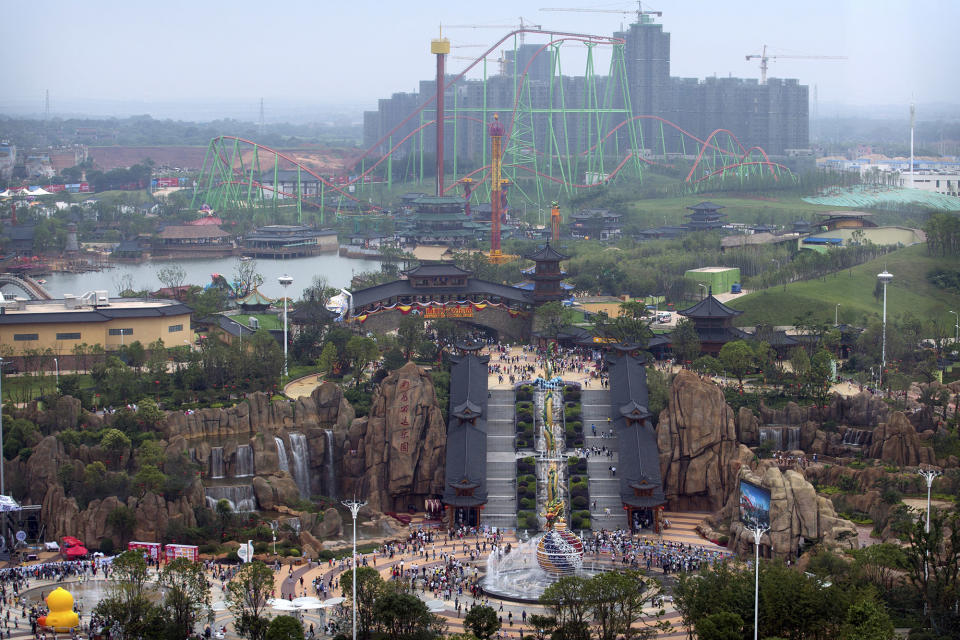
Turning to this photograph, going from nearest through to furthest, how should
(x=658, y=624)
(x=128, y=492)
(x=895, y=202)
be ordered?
(x=658, y=624)
(x=128, y=492)
(x=895, y=202)

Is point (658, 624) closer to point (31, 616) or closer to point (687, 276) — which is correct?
point (31, 616)

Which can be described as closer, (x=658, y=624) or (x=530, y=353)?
(x=658, y=624)

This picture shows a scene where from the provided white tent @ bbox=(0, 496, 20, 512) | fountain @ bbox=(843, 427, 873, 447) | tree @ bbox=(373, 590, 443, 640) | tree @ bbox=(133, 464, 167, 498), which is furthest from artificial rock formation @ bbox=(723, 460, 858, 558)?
white tent @ bbox=(0, 496, 20, 512)

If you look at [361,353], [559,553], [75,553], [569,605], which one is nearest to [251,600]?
[569,605]

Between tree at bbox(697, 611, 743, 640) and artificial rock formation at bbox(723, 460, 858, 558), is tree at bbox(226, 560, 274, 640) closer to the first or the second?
tree at bbox(697, 611, 743, 640)

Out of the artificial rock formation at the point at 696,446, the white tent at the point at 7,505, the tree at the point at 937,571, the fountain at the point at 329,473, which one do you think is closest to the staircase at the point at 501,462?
the artificial rock formation at the point at 696,446

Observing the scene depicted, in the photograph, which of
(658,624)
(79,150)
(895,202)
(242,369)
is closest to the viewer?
(658,624)

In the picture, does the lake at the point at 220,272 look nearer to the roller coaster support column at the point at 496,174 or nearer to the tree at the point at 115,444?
the roller coaster support column at the point at 496,174

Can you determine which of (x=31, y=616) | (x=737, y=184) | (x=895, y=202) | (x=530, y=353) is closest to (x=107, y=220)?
(x=737, y=184)
